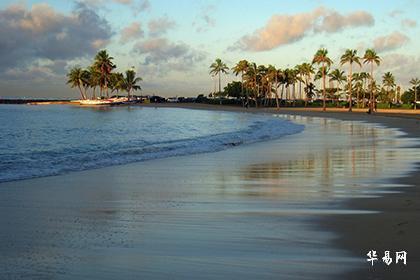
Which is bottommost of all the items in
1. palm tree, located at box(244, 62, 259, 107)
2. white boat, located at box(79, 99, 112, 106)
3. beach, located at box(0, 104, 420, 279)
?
beach, located at box(0, 104, 420, 279)

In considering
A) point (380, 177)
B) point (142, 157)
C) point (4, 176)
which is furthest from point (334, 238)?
point (142, 157)

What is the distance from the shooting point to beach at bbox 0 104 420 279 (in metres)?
4.91

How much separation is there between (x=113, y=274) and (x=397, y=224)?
3.81 m

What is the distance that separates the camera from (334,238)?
5922 millimetres

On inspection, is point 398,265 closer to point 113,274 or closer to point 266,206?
point 113,274

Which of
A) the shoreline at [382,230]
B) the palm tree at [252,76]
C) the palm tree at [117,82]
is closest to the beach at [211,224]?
the shoreline at [382,230]

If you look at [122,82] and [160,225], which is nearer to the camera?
[160,225]

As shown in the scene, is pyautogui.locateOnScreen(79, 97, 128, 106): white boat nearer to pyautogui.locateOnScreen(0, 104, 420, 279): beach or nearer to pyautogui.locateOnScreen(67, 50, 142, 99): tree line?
pyautogui.locateOnScreen(67, 50, 142, 99): tree line

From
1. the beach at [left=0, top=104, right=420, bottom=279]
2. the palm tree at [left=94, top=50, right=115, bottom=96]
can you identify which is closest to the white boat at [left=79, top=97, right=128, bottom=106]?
the palm tree at [left=94, top=50, right=115, bottom=96]

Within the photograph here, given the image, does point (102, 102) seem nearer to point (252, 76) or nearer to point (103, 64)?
point (103, 64)

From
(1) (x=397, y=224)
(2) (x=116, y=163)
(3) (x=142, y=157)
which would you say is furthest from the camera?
(3) (x=142, y=157)

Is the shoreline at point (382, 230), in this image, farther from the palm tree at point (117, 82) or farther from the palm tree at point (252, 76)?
the palm tree at point (117, 82)

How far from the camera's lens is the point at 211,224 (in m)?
6.88

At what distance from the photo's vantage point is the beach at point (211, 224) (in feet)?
16.1
